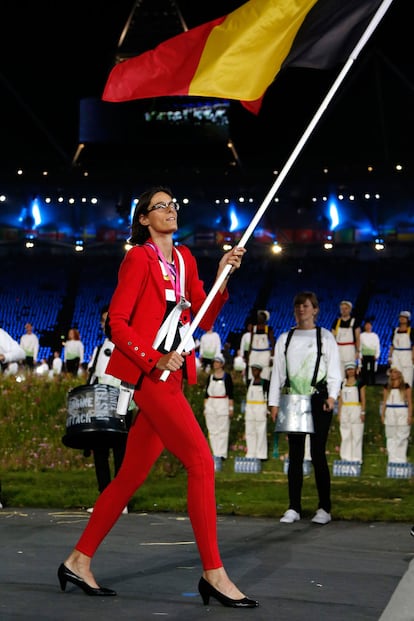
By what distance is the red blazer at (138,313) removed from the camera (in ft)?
16.5

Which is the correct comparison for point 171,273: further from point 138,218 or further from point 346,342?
point 346,342

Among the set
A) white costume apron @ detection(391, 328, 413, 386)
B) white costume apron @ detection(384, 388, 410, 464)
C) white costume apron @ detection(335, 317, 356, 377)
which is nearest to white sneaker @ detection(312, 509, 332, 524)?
white costume apron @ detection(384, 388, 410, 464)

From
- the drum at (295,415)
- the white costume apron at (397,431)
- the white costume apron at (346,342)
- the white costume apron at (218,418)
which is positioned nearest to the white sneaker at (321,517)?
the drum at (295,415)

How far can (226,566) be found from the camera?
19.9 ft

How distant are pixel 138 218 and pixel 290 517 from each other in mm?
3647

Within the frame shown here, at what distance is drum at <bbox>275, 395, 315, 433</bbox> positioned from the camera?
839cm

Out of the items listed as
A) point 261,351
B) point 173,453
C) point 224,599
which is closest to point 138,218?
point 173,453

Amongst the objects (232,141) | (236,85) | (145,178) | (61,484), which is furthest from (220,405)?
(232,141)

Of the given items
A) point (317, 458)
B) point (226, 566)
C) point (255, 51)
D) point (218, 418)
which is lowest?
point (226, 566)

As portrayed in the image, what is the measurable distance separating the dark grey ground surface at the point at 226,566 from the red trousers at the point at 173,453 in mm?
283

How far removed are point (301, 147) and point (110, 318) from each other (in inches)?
48.4

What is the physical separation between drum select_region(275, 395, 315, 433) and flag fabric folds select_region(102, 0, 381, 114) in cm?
303

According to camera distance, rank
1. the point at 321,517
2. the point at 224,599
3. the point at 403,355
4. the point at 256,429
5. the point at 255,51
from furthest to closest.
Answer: the point at 403,355 < the point at 256,429 < the point at 321,517 < the point at 255,51 < the point at 224,599

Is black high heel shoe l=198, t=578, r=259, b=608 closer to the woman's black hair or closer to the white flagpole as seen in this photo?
the white flagpole
